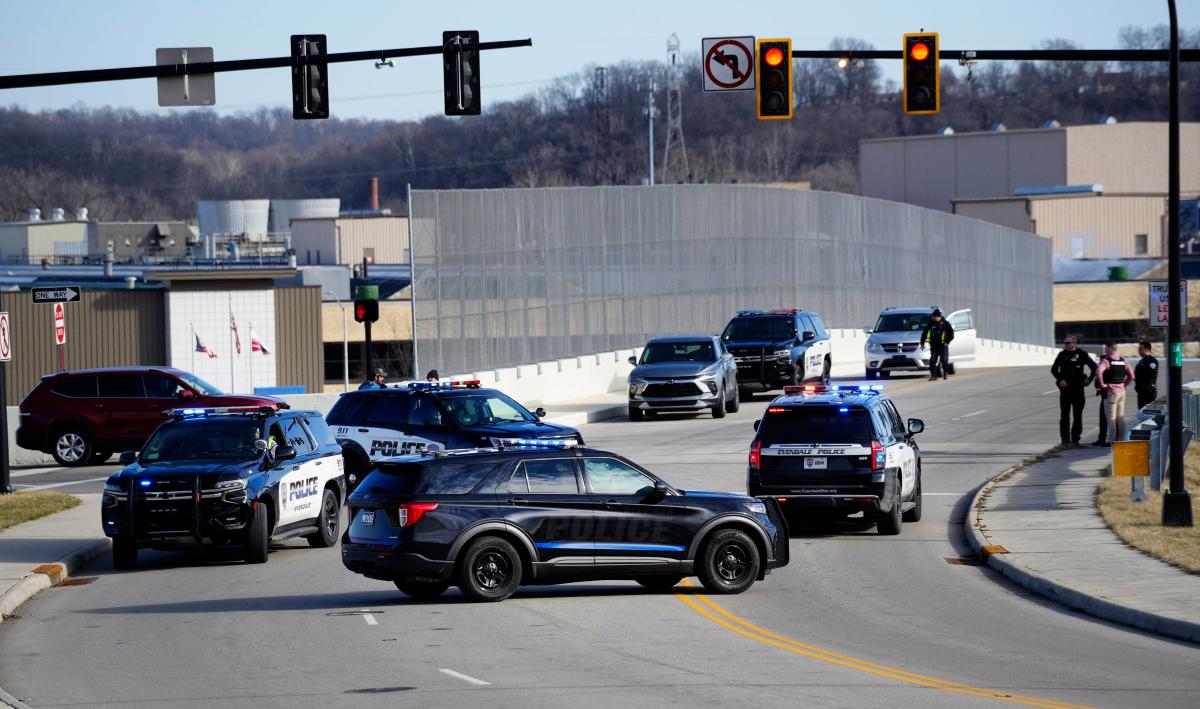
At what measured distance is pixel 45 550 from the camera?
1989 centimetres

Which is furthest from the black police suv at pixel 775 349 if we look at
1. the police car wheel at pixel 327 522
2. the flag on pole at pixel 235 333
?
the police car wheel at pixel 327 522

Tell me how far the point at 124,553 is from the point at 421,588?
16.0 feet

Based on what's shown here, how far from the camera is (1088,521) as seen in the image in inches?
811

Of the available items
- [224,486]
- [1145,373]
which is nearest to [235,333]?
[1145,373]

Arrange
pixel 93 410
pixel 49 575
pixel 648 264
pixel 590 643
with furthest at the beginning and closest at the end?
pixel 648 264 < pixel 93 410 < pixel 49 575 < pixel 590 643

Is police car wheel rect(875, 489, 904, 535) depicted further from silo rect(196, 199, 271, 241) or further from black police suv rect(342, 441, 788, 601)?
silo rect(196, 199, 271, 241)

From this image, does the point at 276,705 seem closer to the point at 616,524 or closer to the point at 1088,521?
the point at 616,524

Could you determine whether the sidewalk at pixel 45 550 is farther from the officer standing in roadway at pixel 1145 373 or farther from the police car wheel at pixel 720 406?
the officer standing in roadway at pixel 1145 373

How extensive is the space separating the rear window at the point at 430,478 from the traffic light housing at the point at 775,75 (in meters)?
8.69

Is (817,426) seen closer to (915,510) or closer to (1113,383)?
(915,510)

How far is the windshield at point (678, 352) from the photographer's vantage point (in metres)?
38.6

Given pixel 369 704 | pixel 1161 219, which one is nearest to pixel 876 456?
pixel 369 704

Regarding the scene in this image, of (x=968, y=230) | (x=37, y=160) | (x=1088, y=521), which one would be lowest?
(x=1088, y=521)

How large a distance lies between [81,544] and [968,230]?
57078mm
